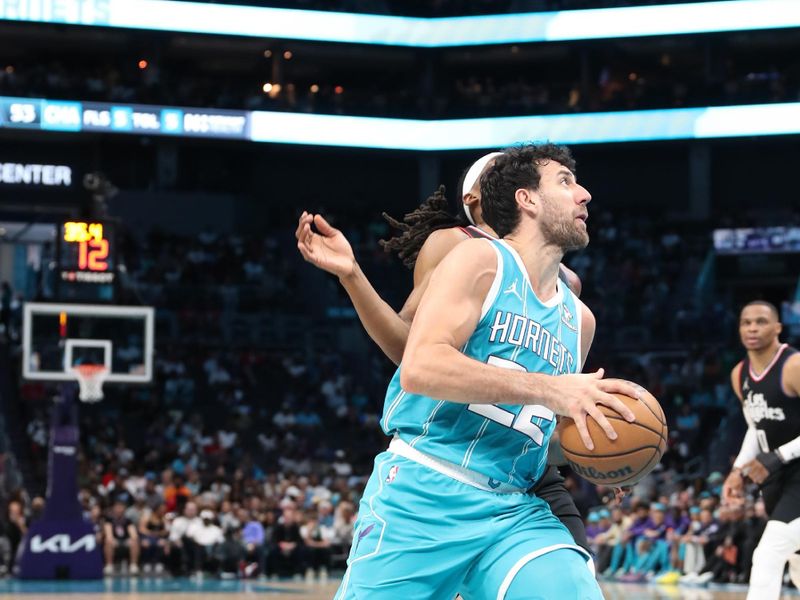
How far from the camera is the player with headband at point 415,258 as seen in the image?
188 inches

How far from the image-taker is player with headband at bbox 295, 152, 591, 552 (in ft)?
15.7

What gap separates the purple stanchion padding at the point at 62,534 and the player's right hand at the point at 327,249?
45.2ft

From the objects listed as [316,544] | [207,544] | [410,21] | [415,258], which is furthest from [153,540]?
[410,21]

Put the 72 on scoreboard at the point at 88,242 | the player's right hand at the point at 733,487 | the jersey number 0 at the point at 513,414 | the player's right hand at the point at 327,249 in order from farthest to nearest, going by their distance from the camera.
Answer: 1. the 72 on scoreboard at the point at 88,242
2. the player's right hand at the point at 733,487
3. the player's right hand at the point at 327,249
4. the jersey number 0 at the point at 513,414

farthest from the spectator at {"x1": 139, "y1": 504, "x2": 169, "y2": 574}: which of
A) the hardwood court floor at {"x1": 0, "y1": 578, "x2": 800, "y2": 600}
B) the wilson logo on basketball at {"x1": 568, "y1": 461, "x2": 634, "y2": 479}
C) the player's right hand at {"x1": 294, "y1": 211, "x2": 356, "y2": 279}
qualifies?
the wilson logo on basketball at {"x1": 568, "y1": 461, "x2": 634, "y2": 479}

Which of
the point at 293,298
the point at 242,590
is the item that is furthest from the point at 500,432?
the point at 293,298

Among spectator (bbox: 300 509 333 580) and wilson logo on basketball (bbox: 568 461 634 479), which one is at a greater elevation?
wilson logo on basketball (bbox: 568 461 634 479)

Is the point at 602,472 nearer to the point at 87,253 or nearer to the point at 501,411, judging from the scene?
the point at 501,411

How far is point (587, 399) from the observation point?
12.4ft

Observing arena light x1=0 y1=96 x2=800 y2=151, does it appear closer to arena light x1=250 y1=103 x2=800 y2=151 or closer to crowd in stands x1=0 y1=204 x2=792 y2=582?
arena light x1=250 y1=103 x2=800 y2=151

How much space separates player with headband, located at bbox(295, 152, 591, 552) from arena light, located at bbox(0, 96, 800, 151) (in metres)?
26.8

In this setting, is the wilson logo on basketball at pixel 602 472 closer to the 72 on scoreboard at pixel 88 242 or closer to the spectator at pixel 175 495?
the 72 on scoreboard at pixel 88 242

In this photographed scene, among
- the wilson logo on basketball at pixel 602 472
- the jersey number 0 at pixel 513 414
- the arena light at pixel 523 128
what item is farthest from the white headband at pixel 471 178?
the arena light at pixel 523 128

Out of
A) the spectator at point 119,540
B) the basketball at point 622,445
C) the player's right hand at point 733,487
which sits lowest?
the spectator at point 119,540
